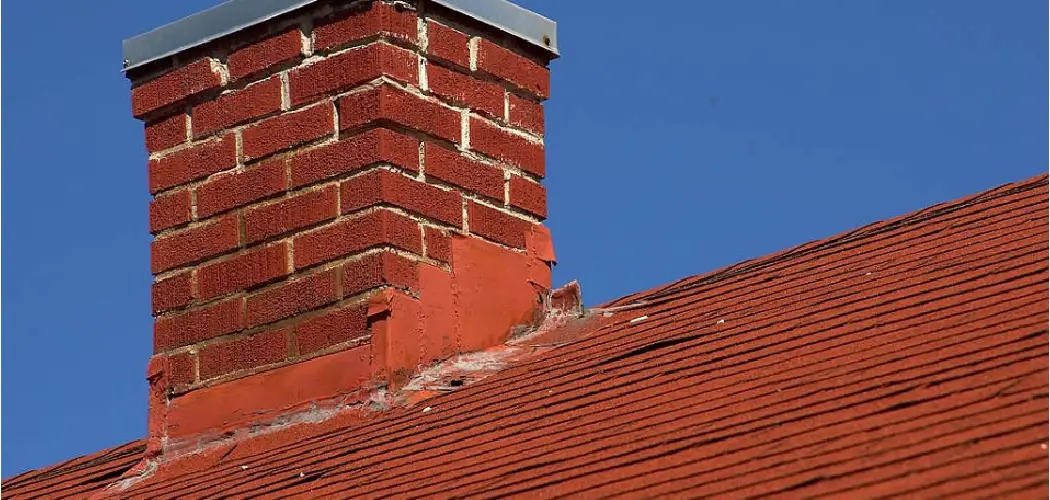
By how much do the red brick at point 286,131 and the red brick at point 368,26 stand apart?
0.78ft

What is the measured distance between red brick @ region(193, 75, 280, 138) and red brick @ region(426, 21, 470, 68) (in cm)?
54

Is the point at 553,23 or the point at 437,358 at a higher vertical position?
the point at 553,23

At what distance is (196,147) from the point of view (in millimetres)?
7398

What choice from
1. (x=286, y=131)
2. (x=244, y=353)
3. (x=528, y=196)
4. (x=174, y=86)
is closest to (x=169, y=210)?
(x=174, y=86)

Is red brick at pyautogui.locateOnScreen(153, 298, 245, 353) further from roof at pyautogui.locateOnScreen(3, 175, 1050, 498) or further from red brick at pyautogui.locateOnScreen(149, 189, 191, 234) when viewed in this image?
roof at pyautogui.locateOnScreen(3, 175, 1050, 498)

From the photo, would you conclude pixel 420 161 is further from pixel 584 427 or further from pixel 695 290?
pixel 584 427

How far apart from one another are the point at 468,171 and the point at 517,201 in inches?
10.0

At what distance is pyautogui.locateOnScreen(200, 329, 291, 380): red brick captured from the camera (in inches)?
273

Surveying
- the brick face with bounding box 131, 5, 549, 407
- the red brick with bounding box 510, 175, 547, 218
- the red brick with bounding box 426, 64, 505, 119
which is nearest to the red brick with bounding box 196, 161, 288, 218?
the brick face with bounding box 131, 5, 549, 407

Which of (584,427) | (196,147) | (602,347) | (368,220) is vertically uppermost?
(196,147)

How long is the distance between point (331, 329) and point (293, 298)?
216 millimetres

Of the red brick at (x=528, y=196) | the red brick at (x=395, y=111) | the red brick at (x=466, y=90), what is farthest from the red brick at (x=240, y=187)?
the red brick at (x=528, y=196)

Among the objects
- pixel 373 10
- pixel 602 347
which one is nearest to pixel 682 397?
pixel 602 347

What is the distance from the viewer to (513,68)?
745 cm
